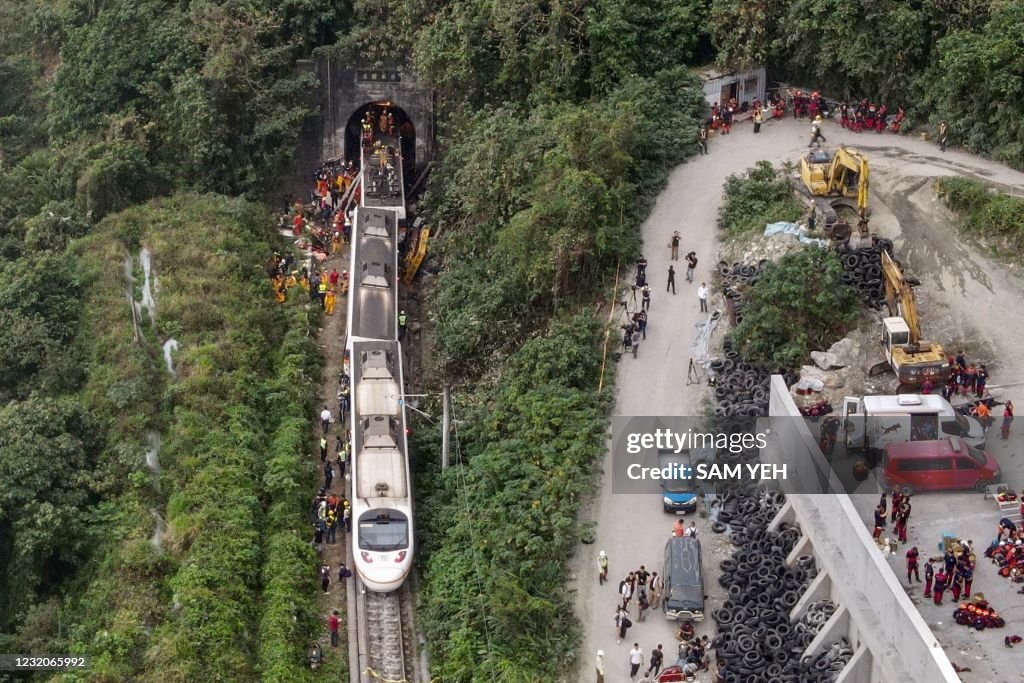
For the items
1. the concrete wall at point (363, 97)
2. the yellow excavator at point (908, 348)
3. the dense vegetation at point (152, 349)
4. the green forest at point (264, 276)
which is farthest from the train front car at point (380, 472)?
the concrete wall at point (363, 97)

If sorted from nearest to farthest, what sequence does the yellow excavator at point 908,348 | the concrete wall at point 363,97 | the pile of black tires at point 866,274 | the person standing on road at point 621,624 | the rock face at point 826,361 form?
the person standing on road at point 621,624, the yellow excavator at point 908,348, the rock face at point 826,361, the pile of black tires at point 866,274, the concrete wall at point 363,97

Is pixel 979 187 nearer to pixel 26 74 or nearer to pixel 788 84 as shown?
pixel 788 84

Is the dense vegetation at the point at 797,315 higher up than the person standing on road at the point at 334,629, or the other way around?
the dense vegetation at the point at 797,315

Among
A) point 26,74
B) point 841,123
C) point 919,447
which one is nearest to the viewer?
point 919,447

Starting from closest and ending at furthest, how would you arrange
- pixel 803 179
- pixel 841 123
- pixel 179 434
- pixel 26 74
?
pixel 179 434, pixel 803 179, pixel 841 123, pixel 26 74

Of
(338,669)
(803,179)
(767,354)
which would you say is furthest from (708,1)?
(338,669)

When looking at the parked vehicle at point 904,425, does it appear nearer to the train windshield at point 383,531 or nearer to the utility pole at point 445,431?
the utility pole at point 445,431

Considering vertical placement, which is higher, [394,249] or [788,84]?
[788,84]
